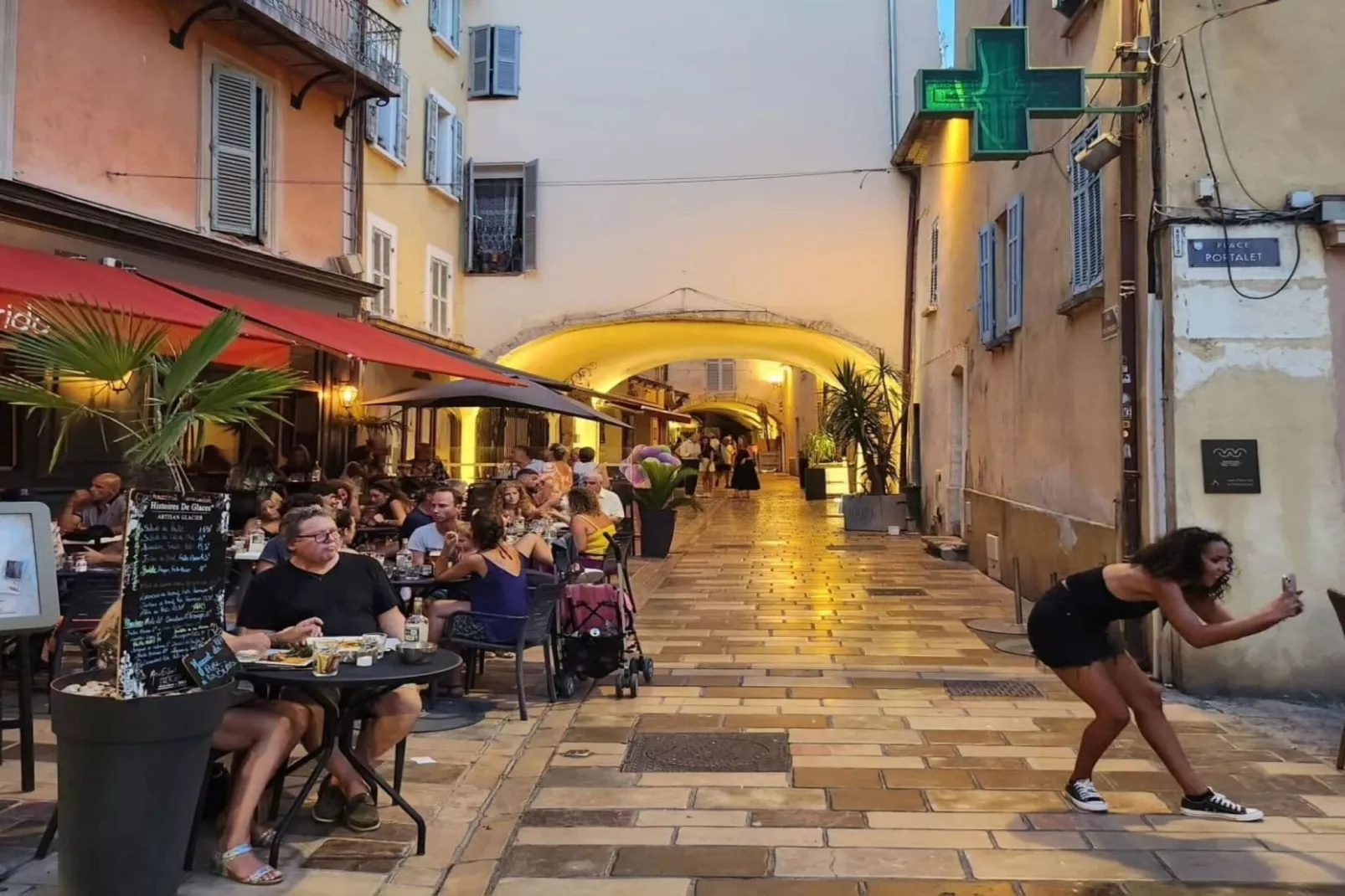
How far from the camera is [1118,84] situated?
283 inches

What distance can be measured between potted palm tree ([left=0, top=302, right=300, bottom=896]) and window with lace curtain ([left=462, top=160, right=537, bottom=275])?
48.1 ft

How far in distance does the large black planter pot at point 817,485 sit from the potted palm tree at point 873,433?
22.8 feet

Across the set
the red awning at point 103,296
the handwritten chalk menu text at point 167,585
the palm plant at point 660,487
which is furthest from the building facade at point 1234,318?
the palm plant at point 660,487

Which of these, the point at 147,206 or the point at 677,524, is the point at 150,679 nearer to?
the point at 147,206

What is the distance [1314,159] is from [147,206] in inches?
381

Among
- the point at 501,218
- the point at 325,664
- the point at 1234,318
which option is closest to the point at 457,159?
the point at 501,218

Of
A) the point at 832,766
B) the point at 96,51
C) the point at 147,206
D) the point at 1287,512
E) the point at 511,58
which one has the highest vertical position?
the point at 511,58

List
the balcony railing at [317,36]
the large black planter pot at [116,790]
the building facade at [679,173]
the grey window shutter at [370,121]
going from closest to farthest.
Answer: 1. the large black planter pot at [116,790]
2. the balcony railing at [317,36]
3. the grey window shutter at [370,121]
4. the building facade at [679,173]

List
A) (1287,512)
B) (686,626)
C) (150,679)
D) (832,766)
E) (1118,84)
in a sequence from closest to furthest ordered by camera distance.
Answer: (150,679), (832,766), (1287,512), (1118,84), (686,626)

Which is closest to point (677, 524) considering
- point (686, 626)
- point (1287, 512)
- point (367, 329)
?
point (367, 329)

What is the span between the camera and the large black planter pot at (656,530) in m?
13.0

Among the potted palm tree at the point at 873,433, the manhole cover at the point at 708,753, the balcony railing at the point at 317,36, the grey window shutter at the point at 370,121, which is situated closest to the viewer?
the manhole cover at the point at 708,753

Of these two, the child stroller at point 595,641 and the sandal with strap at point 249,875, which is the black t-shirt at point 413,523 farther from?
the sandal with strap at point 249,875

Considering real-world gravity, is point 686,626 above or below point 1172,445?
below
